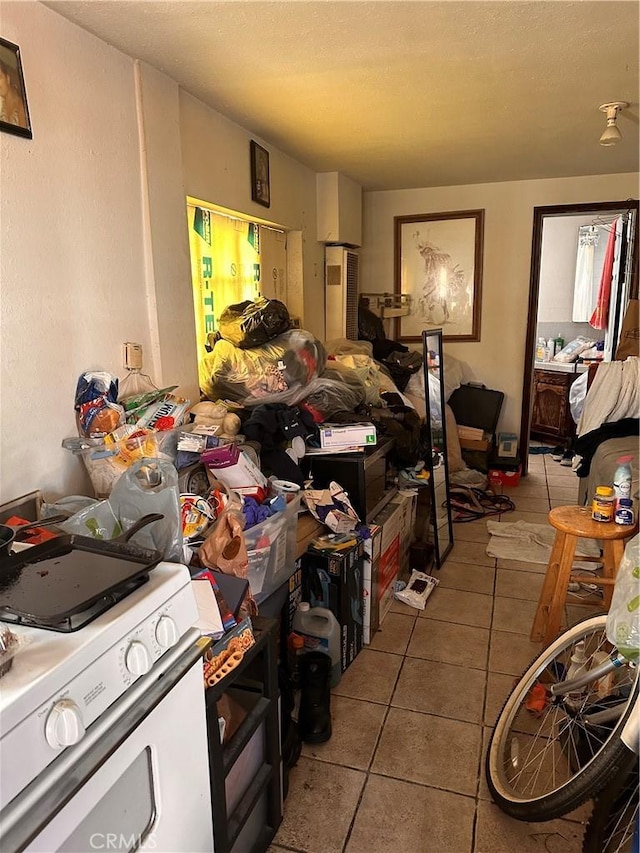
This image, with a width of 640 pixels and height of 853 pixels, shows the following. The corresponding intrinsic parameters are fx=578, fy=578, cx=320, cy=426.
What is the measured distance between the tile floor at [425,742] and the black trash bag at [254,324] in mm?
1445

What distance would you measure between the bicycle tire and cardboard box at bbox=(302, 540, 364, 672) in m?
1.04

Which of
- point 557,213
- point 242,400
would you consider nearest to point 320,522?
point 242,400

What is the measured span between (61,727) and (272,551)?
46.0 inches

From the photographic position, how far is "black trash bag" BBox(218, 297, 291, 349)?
272 cm

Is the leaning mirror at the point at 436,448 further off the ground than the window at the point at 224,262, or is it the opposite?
the window at the point at 224,262

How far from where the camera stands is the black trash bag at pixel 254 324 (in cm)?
272

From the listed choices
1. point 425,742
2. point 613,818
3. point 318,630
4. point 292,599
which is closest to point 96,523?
point 292,599

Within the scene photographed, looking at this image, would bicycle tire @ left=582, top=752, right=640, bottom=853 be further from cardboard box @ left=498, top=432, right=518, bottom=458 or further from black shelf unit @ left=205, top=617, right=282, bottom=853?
cardboard box @ left=498, top=432, right=518, bottom=458

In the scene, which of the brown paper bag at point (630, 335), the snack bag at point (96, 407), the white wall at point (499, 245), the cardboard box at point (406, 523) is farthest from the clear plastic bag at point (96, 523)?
the white wall at point (499, 245)

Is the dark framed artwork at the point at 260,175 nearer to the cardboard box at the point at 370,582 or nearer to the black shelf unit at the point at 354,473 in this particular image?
the black shelf unit at the point at 354,473

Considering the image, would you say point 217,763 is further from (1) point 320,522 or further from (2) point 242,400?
(2) point 242,400

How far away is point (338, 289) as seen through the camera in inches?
161

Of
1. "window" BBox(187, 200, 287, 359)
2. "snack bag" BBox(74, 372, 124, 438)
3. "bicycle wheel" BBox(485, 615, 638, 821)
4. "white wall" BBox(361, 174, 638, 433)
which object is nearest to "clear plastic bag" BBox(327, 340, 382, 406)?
"window" BBox(187, 200, 287, 359)

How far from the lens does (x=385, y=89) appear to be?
2.36m
